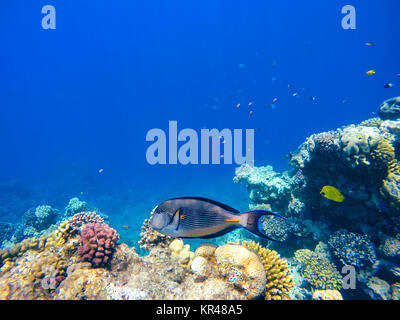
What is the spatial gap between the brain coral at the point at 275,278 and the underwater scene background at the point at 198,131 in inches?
1.4

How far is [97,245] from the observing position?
302 centimetres

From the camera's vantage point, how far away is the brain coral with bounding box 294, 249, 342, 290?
487 cm

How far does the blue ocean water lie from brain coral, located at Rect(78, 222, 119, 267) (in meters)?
55.3

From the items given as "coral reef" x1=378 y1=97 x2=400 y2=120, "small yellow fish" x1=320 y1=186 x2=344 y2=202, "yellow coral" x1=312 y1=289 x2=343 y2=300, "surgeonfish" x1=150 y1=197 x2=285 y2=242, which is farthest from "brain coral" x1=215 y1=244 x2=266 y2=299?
"coral reef" x1=378 y1=97 x2=400 y2=120

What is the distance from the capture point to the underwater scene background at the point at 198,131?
3.06m

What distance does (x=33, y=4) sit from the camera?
73.7 m

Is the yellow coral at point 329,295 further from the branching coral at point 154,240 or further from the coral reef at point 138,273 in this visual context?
the branching coral at point 154,240

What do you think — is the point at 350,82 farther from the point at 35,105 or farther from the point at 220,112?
the point at 35,105

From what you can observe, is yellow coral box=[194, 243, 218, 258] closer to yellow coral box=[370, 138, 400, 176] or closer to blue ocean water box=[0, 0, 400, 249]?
yellow coral box=[370, 138, 400, 176]

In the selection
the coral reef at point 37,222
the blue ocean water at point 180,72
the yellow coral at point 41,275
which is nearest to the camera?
the yellow coral at point 41,275

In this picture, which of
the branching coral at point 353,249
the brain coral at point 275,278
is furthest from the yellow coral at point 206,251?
the branching coral at point 353,249

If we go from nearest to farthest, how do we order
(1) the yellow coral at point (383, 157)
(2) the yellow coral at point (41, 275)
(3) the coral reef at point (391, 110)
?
(2) the yellow coral at point (41, 275) → (1) the yellow coral at point (383, 157) → (3) the coral reef at point (391, 110)

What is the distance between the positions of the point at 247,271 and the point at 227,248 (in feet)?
1.32

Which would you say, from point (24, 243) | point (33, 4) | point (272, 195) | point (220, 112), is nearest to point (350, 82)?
point (220, 112)
